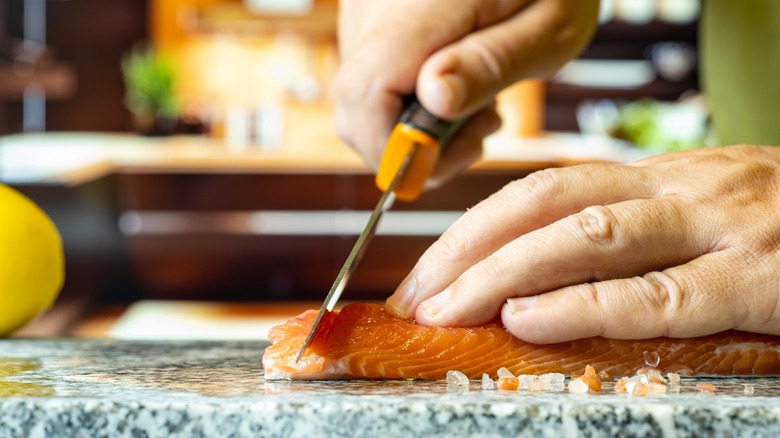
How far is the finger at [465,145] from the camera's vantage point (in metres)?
1.68

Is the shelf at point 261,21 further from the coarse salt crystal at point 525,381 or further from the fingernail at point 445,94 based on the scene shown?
the coarse salt crystal at point 525,381

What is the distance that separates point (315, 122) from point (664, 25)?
2.81 metres

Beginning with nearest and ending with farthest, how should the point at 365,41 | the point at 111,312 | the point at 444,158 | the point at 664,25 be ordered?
the point at 365,41
the point at 444,158
the point at 111,312
the point at 664,25

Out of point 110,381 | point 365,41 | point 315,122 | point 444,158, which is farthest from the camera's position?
point 315,122

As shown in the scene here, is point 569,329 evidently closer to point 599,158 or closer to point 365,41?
point 365,41

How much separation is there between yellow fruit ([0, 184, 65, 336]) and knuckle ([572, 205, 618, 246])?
2.08 feet

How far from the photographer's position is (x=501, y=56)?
4.87 ft

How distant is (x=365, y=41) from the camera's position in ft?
4.82

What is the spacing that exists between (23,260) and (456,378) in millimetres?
563

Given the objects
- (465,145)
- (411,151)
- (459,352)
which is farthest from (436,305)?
(465,145)

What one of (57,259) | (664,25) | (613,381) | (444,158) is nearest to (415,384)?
(613,381)

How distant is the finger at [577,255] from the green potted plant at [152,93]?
591cm

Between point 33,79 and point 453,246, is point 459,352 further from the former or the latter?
point 33,79

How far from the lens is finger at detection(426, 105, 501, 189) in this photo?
1.68m
